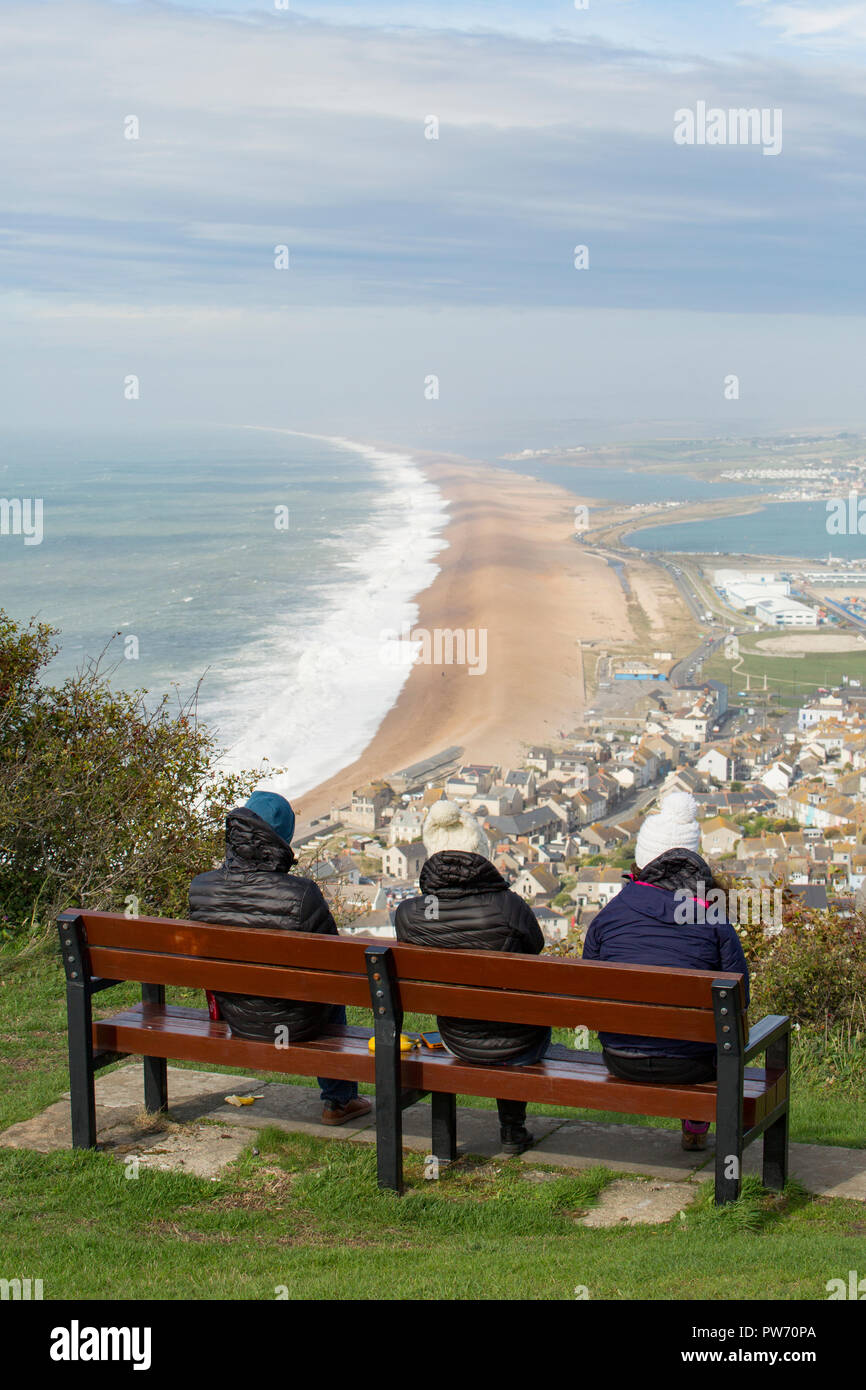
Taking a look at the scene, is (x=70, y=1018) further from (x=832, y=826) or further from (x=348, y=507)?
(x=348, y=507)

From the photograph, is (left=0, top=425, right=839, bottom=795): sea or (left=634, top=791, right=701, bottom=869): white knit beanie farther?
A: (left=0, top=425, right=839, bottom=795): sea

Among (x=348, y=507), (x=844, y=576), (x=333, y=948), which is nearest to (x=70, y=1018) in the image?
(x=333, y=948)

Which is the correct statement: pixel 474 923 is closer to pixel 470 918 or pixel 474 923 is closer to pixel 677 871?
pixel 470 918

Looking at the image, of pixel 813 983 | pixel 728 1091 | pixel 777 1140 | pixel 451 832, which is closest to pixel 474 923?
pixel 451 832

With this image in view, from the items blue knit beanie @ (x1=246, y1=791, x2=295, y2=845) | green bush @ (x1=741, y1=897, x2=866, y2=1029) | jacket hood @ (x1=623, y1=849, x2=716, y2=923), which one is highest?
blue knit beanie @ (x1=246, y1=791, x2=295, y2=845)

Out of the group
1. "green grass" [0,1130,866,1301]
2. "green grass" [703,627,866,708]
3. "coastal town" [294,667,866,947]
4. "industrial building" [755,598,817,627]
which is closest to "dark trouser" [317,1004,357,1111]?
"green grass" [0,1130,866,1301]

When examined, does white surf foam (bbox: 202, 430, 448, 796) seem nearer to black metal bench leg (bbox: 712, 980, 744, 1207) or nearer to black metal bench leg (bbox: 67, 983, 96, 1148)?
black metal bench leg (bbox: 67, 983, 96, 1148)

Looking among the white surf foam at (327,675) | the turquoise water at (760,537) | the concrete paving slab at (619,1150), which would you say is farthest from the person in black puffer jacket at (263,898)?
the turquoise water at (760,537)
